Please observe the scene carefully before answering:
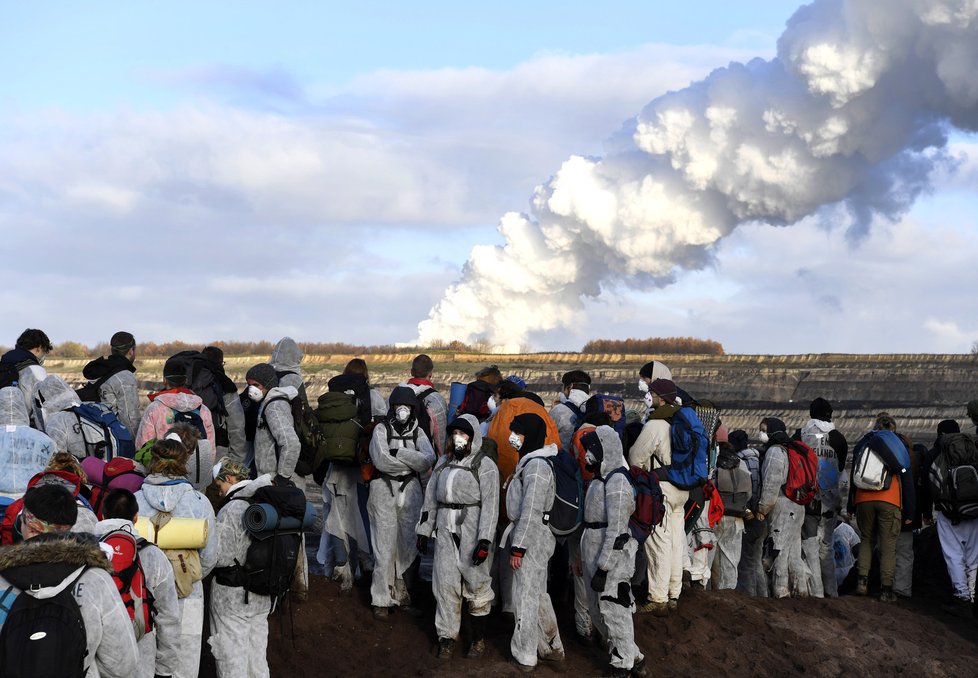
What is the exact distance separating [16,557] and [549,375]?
4595cm

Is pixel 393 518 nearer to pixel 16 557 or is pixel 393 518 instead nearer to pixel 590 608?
pixel 590 608

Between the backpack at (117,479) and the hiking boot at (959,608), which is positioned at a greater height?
the backpack at (117,479)

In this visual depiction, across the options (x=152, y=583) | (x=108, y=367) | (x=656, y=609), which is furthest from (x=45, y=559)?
(x=656, y=609)

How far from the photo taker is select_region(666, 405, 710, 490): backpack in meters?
12.1

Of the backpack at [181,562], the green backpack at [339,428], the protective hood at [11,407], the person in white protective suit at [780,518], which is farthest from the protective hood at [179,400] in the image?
the person in white protective suit at [780,518]

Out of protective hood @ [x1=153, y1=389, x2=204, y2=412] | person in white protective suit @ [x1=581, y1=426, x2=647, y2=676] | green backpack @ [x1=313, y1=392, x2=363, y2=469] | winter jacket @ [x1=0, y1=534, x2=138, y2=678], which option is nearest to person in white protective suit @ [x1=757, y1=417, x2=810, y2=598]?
person in white protective suit @ [x1=581, y1=426, x2=647, y2=676]

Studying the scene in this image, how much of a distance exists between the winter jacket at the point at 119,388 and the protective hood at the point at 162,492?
154 inches

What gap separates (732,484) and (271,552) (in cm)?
723

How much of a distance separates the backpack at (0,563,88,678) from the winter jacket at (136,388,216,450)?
4.71 metres

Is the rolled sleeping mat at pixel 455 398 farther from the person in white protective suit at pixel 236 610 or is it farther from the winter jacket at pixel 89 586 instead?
the winter jacket at pixel 89 586

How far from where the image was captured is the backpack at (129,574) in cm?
638

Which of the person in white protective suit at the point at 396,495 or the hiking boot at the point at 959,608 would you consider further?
the hiking boot at the point at 959,608

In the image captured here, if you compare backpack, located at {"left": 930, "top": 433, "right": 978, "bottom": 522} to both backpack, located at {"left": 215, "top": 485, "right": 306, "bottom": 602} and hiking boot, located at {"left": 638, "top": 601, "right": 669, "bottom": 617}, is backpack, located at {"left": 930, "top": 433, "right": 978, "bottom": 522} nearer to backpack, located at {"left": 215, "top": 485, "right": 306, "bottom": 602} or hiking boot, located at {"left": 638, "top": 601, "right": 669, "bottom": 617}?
hiking boot, located at {"left": 638, "top": 601, "right": 669, "bottom": 617}

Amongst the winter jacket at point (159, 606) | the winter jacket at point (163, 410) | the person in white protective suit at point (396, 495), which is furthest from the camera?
the person in white protective suit at point (396, 495)
